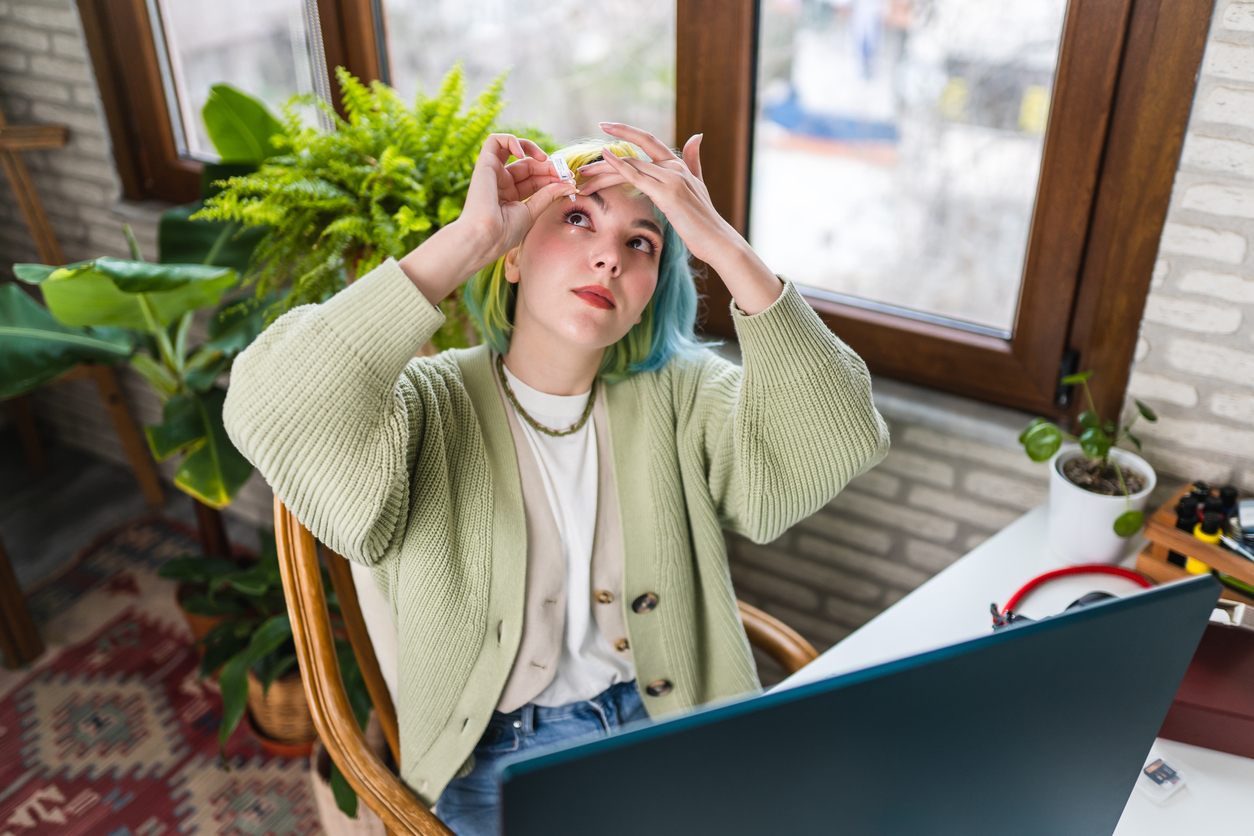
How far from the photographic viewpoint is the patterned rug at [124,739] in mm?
1892

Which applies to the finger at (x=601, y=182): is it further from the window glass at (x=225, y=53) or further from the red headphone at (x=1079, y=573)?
the window glass at (x=225, y=53)

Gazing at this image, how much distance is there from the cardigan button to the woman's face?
13.5 inches

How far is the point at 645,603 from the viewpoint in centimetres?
124

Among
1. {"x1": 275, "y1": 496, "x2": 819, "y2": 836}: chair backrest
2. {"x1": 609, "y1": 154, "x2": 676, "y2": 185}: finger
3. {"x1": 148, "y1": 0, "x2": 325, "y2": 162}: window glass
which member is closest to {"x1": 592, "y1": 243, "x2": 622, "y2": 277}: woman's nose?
{"x1": 609, "y1": 154, "x2": 676, "y2": 185}: finger

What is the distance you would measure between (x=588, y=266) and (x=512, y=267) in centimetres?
15

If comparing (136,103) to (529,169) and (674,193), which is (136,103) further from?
Result: (674,193)

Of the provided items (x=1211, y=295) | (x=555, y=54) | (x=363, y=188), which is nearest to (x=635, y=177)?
(x=363, y=188)

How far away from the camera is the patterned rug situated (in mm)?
1892

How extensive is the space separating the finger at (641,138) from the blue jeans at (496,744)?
73 centimetres

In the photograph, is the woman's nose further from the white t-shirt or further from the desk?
the desk

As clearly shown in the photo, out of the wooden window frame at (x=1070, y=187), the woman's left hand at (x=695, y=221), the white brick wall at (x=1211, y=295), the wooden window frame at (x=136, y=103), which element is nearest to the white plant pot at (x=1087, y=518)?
the white brick wall at (x=1211, y=295)

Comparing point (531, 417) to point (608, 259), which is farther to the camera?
point (531, 417)

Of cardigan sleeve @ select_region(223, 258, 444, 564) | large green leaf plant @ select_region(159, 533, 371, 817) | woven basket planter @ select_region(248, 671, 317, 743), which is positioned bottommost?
woven basket planter @ select_region(248, 671, 317, 743)

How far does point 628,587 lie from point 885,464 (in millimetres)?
723
